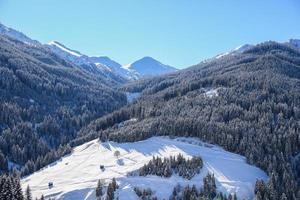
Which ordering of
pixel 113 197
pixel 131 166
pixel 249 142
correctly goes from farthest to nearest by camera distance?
pixel 249 142
pixel 131 166
pixel 113 197

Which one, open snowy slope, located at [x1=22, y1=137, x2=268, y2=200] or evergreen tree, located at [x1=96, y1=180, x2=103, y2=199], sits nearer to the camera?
evergreen tree, located at [x1=96, y1=180, x2=103, y2=199]

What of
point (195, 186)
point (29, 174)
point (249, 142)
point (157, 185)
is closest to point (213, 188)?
point (195, 186)

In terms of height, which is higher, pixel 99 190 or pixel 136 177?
pixel 136 177

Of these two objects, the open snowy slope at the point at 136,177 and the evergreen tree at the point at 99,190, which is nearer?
the evergreen tree at the point at 99,190

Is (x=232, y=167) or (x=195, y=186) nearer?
(x=195, y=186)

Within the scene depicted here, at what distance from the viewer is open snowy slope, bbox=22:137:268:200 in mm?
150125

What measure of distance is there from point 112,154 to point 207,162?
42386mm

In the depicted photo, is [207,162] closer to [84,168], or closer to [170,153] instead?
[170,153]

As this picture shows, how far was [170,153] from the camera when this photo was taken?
182 meters

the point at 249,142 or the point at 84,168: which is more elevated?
the point at 249,142

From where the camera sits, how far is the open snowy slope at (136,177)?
15012 cm

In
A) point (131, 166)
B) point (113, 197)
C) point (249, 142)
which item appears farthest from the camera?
point (249, 142)

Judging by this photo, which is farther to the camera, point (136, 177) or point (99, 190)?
point (136, 177)

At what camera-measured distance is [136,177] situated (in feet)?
516
